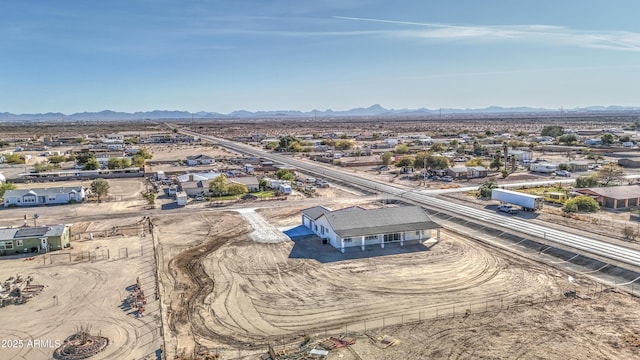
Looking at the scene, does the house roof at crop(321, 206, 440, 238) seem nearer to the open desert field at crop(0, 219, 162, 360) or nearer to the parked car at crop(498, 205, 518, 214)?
the parked car at crop(498, 205, 518, 214)

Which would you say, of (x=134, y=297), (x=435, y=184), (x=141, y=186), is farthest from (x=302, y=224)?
(x=141, y=186)

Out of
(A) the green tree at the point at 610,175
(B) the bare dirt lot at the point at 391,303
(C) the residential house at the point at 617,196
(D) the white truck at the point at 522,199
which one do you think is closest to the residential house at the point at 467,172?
(A) the green tree at the point at 610,175

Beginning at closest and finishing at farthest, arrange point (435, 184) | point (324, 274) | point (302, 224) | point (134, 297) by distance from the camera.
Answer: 1. point (134, 297)
2. point (324, 274)
3. point (302, 224)
4. point (435, 184)

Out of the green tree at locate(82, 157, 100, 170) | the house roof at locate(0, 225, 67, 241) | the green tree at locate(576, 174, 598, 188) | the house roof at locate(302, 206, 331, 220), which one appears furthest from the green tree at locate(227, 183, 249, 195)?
the green tree at locate(576, 174, 598, 188)

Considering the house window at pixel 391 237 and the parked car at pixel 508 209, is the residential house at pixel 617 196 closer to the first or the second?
the parked car at pixel 508 209

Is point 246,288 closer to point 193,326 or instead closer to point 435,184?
point 193,326
